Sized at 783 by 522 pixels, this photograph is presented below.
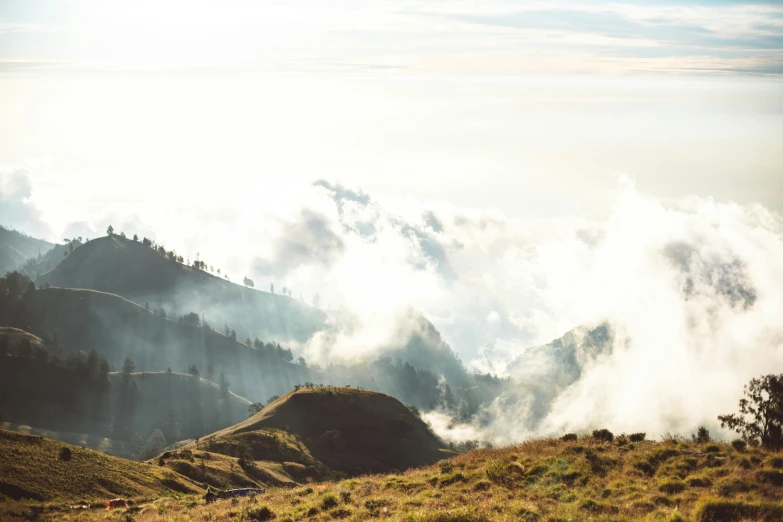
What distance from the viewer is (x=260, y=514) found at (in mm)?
29375

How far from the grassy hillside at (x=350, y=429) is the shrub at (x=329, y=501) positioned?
11839cm

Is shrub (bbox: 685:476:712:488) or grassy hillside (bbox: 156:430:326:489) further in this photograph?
grassy hillside (bbox: 156:430:326:489)

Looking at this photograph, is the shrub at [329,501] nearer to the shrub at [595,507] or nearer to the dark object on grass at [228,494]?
the dark object on grass at [228,494]

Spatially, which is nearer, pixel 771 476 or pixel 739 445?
pixel 771 476

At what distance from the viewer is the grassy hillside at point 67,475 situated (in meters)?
49.1

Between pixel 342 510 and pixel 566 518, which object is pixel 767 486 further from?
pixel 342 510

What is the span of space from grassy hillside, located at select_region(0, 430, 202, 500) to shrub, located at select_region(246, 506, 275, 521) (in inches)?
1114

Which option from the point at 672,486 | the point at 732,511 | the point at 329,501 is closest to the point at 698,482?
the point at 672,486

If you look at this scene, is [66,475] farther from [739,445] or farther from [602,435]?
[739,445]

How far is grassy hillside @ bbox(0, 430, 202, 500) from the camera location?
4915cm

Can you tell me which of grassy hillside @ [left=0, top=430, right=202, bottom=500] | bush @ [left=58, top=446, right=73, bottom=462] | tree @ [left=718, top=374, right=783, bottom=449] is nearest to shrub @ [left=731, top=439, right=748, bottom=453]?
tree @ [left=718, top=374, right=783, bottom=449]

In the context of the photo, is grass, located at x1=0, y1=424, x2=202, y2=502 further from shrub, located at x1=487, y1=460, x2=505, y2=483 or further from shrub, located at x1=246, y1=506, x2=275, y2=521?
shrub, located at x1=487, y1=460, x2=505, y2=483

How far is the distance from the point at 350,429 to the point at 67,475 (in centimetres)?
12408

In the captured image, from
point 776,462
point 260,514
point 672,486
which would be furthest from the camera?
point 260,514
